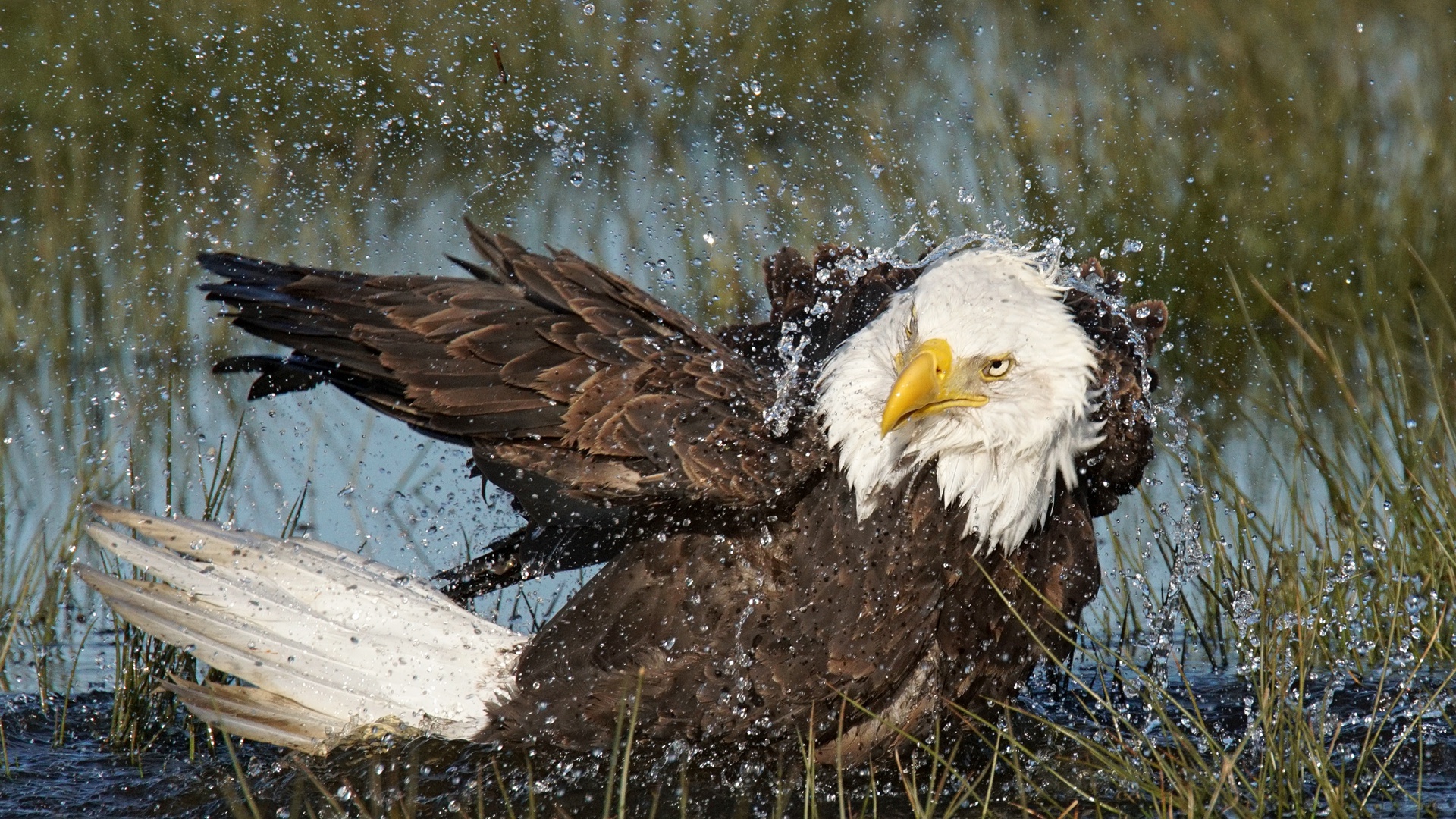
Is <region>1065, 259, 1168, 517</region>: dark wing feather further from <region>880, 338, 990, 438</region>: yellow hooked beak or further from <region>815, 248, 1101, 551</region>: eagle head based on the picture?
<region>880, 338, 990, 438</region>: yellow hooked beak

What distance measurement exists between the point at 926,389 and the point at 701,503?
21.9 inches

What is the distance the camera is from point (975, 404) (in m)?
3.45

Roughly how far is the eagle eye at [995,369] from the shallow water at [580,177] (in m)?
1.43

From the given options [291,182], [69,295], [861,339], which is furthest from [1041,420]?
[291,182]

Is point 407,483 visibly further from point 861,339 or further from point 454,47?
point 454,47

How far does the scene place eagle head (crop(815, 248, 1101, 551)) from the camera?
3414 millimetres

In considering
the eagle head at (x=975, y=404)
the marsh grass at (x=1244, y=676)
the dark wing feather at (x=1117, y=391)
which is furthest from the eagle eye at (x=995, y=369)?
the marsh grass at (x=1244, y=676)

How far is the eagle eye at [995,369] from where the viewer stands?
3432 mm

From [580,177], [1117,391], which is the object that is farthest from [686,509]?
[580,177]

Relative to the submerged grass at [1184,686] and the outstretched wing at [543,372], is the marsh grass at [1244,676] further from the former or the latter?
the outstretched wing at [543,372]

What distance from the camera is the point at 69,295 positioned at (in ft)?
21.6

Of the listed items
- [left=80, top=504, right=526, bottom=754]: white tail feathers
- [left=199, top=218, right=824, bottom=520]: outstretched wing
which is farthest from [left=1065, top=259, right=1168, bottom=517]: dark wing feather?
[left=80, top=504, right=526, bottom=754]: white tail feathers

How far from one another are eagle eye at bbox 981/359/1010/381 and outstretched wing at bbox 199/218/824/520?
15.7 inches

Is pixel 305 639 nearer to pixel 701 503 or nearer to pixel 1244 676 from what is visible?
pixel 701 503
